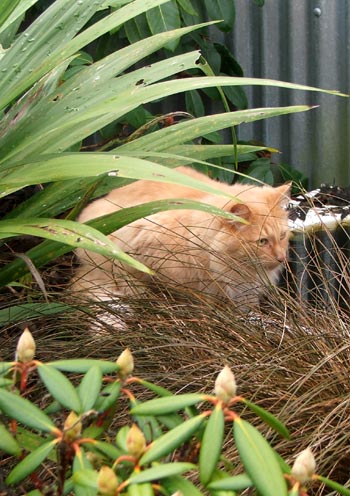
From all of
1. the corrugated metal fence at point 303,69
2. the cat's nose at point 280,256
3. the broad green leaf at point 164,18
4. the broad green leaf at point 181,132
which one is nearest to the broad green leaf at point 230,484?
the broad green leaf at point 181,132

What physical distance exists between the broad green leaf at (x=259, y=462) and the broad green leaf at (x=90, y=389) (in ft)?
0.61

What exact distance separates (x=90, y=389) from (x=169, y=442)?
0.46ft

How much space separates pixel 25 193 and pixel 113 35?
2.56 ft

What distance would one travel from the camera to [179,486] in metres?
1.02

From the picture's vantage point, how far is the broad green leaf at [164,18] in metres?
3.56

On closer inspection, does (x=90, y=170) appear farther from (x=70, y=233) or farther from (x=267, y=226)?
(x=267, y=226)

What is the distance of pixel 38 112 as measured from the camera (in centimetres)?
221

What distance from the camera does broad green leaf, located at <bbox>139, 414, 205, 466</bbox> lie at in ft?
3.24

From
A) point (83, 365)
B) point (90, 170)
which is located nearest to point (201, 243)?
point (90, 170)

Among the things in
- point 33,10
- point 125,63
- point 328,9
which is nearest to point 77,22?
point 125,63

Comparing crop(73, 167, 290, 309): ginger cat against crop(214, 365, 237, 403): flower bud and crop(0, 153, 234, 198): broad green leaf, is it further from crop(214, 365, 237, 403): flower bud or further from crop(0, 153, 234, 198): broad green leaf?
crop(214, 365, 237, 403): flower bud

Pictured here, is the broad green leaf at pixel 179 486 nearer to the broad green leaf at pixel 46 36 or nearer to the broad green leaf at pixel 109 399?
the broad green leaf at pixel 109 399

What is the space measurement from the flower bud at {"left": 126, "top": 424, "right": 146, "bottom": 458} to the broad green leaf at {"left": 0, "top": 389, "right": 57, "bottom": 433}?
112 mm

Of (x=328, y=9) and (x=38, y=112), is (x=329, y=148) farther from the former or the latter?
(x=38, y=112)
